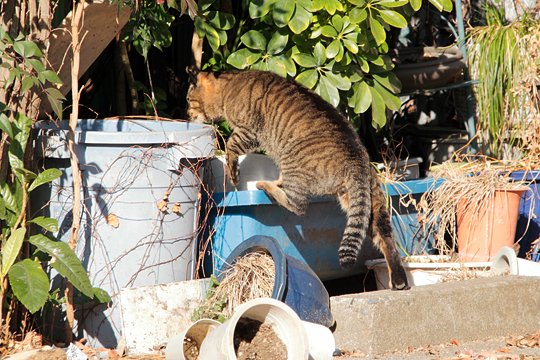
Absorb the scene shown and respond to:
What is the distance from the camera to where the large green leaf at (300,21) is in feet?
15.5

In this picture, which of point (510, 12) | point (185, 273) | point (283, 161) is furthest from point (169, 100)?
point (510, 12)

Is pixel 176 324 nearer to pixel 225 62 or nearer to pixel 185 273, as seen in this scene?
pixel 185 273

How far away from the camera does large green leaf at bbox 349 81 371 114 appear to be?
5.07 m

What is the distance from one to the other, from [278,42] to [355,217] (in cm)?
A: 126

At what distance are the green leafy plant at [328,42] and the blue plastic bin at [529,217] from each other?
102cm

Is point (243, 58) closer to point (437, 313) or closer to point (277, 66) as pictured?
point (277, 66)

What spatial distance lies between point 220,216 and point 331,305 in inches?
38.1

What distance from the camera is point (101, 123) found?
182 inches

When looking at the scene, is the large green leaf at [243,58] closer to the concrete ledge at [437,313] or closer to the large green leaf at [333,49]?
the large green leaf at [333,49]

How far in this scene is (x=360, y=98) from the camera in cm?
509

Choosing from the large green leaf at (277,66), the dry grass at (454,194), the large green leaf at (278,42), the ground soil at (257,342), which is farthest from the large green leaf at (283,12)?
the ground soil at (257,342)

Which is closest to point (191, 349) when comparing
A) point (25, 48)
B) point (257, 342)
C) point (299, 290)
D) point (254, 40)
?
point (257, 342)

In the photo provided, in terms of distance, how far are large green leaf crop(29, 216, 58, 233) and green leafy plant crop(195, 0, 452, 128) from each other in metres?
1.69

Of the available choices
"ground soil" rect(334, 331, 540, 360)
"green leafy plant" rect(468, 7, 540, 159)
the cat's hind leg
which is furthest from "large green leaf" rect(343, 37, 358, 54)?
"ground soil" rect(334, 331, 540, 360)
